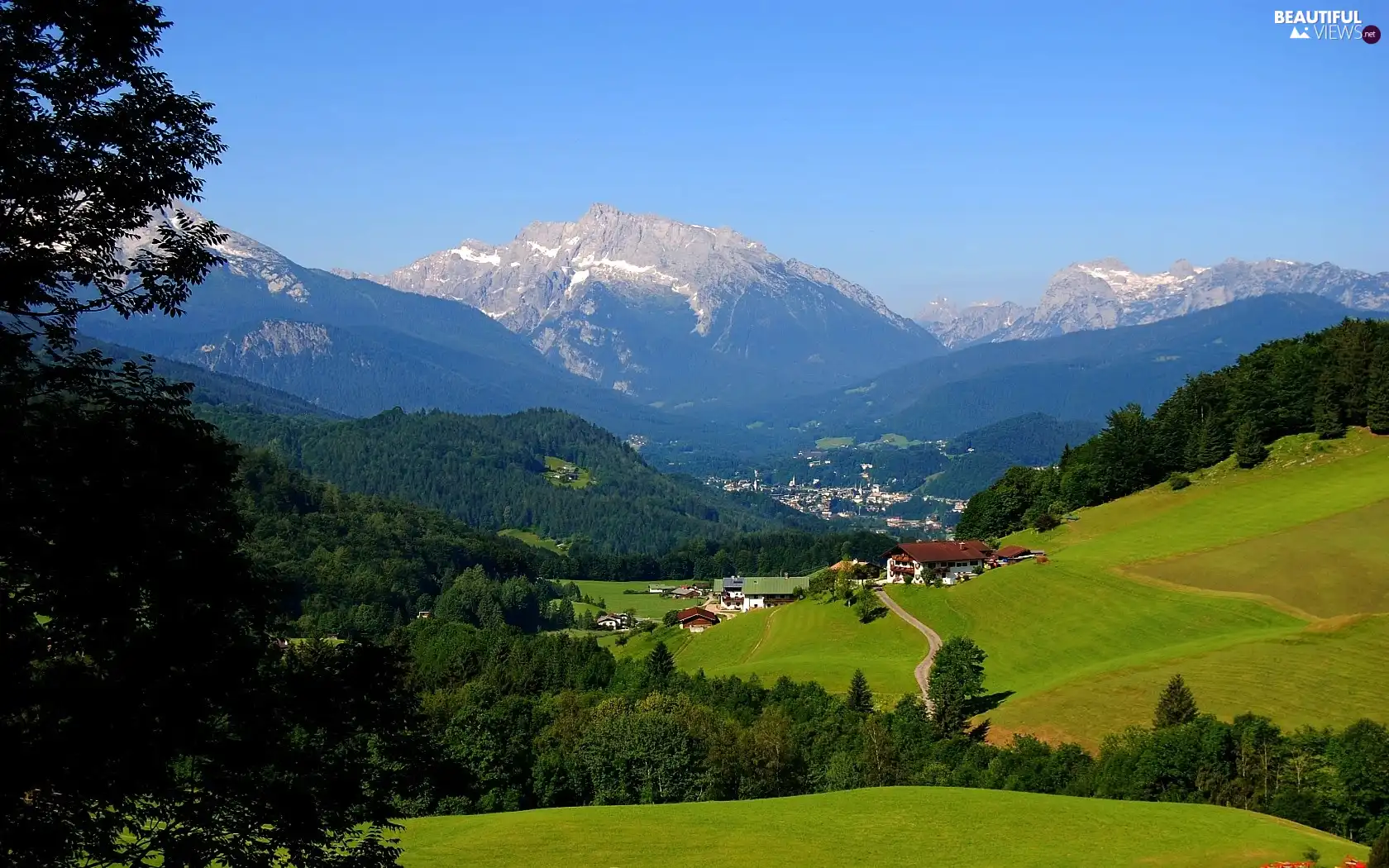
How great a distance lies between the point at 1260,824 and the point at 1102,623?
145 feet

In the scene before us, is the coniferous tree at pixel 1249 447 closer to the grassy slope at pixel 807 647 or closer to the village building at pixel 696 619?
the grassy slope at pixel 807 647

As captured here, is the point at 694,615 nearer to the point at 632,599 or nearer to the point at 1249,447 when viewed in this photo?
the point at 632,599

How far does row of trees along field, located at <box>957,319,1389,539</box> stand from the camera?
100 m

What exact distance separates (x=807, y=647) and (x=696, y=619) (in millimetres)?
29704

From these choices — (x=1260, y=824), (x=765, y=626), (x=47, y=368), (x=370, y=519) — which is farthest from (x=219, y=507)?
(x=370, y=519)

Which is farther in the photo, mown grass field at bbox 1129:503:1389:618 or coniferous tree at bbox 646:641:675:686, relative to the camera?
coniferous tree at bbox 646:641:675:686

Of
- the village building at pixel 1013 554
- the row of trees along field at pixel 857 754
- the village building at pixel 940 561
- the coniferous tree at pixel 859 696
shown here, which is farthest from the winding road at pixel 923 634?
the village building at pixel 1013 554

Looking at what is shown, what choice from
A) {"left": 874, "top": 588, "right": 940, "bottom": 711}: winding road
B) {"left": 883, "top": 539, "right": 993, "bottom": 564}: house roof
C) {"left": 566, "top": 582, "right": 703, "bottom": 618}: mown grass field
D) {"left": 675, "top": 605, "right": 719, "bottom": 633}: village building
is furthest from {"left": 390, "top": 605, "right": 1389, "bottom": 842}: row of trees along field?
{"left": 566, "top": 582, "right": 703, "bottom": 618}: mown grass field

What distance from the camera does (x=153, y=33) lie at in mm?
14273

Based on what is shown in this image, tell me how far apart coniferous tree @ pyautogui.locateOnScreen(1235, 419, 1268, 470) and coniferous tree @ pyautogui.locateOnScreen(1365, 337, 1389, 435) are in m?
8.82

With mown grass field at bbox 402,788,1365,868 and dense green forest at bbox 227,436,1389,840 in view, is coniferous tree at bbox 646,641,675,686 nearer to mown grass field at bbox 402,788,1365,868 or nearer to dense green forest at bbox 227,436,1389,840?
dense green forest at bbox 227,436,1389,840

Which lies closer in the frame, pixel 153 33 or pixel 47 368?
pixel 47 368

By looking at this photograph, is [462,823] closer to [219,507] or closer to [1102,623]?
[219,507]

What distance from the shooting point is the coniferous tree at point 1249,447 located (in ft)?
330
